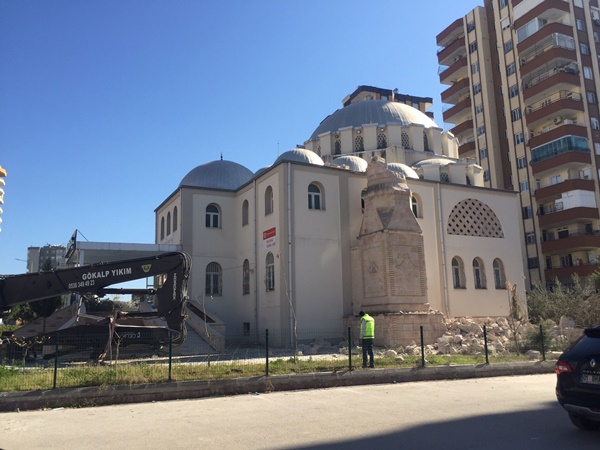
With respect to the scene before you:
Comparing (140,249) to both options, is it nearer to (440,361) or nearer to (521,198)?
(440,361)

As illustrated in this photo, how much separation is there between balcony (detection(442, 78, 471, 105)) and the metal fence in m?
33.6

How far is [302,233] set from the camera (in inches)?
910

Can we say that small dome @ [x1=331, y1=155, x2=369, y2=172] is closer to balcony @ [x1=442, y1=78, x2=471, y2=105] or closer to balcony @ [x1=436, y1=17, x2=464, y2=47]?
balcony @ [x1=442, y1=78, x2=471, y2=105]

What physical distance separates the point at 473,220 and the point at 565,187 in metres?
14.2

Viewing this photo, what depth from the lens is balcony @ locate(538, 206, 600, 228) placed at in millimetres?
37375

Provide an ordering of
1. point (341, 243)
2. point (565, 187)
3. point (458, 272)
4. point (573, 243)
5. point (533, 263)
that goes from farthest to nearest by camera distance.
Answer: point (533, 263), point (565, 187), point (573, 243), point (458, 272), point (341, 243)

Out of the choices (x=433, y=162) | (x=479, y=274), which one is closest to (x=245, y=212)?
(x=433, y=162)

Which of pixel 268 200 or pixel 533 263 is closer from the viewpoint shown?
pixel 268 200

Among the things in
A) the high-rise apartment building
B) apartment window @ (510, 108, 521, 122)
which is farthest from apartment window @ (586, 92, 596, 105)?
apartment window @ (510, 108, 521, 122)

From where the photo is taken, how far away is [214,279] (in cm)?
2667

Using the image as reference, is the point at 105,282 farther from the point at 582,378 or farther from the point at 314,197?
the point at 582,378

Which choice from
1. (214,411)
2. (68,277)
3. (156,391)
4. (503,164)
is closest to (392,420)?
(214,411)

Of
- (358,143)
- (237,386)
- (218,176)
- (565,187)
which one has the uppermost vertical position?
(358,143)

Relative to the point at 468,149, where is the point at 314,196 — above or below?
below
